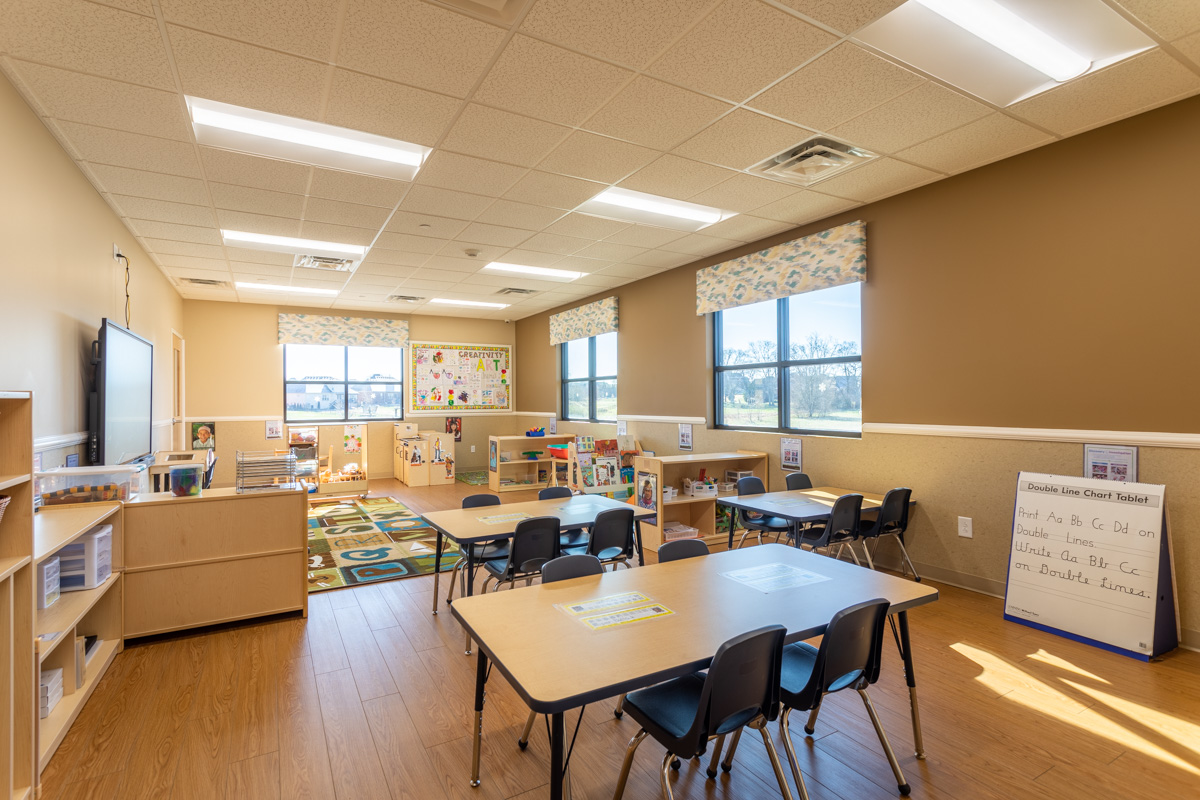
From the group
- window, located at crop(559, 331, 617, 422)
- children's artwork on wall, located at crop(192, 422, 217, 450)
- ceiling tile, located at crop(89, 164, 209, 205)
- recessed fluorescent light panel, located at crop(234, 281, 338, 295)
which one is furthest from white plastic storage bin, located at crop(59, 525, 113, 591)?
children's artwork on wall, located at crop(192, 422, 217, 450)

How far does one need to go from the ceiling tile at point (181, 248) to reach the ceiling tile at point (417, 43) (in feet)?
13.7

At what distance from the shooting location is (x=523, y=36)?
247cm

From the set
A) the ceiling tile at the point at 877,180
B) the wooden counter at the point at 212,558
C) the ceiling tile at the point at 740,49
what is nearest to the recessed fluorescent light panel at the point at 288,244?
the wooden counter at the point at 212,558

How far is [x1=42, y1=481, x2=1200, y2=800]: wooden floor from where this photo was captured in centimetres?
211

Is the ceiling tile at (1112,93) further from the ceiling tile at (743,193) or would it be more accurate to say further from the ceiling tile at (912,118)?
the ceiling tile at (743,193)

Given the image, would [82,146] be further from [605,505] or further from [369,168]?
[605,505]

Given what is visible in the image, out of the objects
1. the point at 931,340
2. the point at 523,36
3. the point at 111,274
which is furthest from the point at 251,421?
the point at 931,340

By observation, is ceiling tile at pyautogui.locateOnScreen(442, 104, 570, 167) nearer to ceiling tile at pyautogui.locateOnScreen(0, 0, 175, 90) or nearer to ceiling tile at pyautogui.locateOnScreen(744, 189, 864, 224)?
ceiling tile at pyautogui.locateOnScreen(0, 0, 175, 90)

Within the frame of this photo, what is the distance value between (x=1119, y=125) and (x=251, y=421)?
1062cm

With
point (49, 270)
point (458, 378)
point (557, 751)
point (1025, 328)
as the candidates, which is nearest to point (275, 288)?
point (458, 378)

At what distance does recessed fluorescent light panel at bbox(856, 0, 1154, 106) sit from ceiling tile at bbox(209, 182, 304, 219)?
400 cm

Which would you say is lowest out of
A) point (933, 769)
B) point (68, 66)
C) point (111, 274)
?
point (933, 769)

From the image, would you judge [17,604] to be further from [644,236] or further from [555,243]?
[644,236]

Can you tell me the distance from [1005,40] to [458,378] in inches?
371
